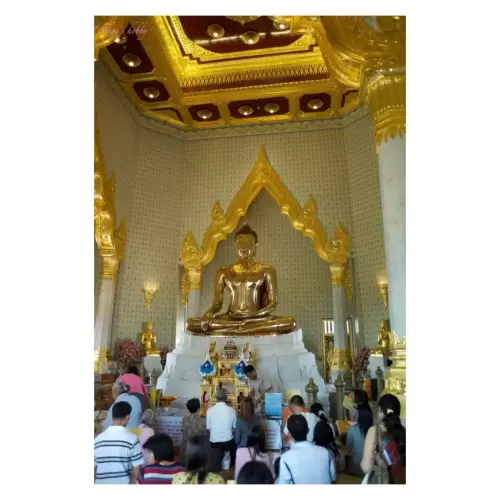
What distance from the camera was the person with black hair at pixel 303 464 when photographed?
7.32ft

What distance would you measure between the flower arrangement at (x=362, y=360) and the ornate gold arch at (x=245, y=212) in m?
1.36

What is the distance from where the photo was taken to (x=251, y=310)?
6109 mm

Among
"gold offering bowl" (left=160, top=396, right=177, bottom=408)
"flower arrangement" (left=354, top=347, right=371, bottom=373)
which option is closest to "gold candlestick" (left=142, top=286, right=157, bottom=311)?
"gold offering bowl" (left=160, top=396, right=177, bottom=408)

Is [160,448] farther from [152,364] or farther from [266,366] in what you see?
[152,364]

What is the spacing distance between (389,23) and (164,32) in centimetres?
461

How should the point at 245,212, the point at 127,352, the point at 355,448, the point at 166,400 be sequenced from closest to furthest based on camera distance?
the point at 355,448 < the point at 166,400 < the point at 127,352 < the point at 245,212

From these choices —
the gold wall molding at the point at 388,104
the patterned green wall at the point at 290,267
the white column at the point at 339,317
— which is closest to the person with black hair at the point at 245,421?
the gold wall molding at the point at 388,104

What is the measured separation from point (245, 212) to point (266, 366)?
3.80m

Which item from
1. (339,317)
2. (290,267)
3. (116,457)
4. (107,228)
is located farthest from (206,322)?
(290,267)

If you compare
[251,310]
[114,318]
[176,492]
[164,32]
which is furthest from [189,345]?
[164,32]

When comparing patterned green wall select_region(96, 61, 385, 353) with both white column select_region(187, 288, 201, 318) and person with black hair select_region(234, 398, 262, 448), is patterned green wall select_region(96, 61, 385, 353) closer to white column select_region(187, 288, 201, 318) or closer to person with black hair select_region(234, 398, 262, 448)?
white column select_region(187, 288, 201, 318)

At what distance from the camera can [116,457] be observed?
2.44m

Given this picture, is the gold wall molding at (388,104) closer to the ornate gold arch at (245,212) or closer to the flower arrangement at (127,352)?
the ornate gold arch at (245,212)

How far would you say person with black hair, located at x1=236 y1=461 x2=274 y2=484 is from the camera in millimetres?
2109
